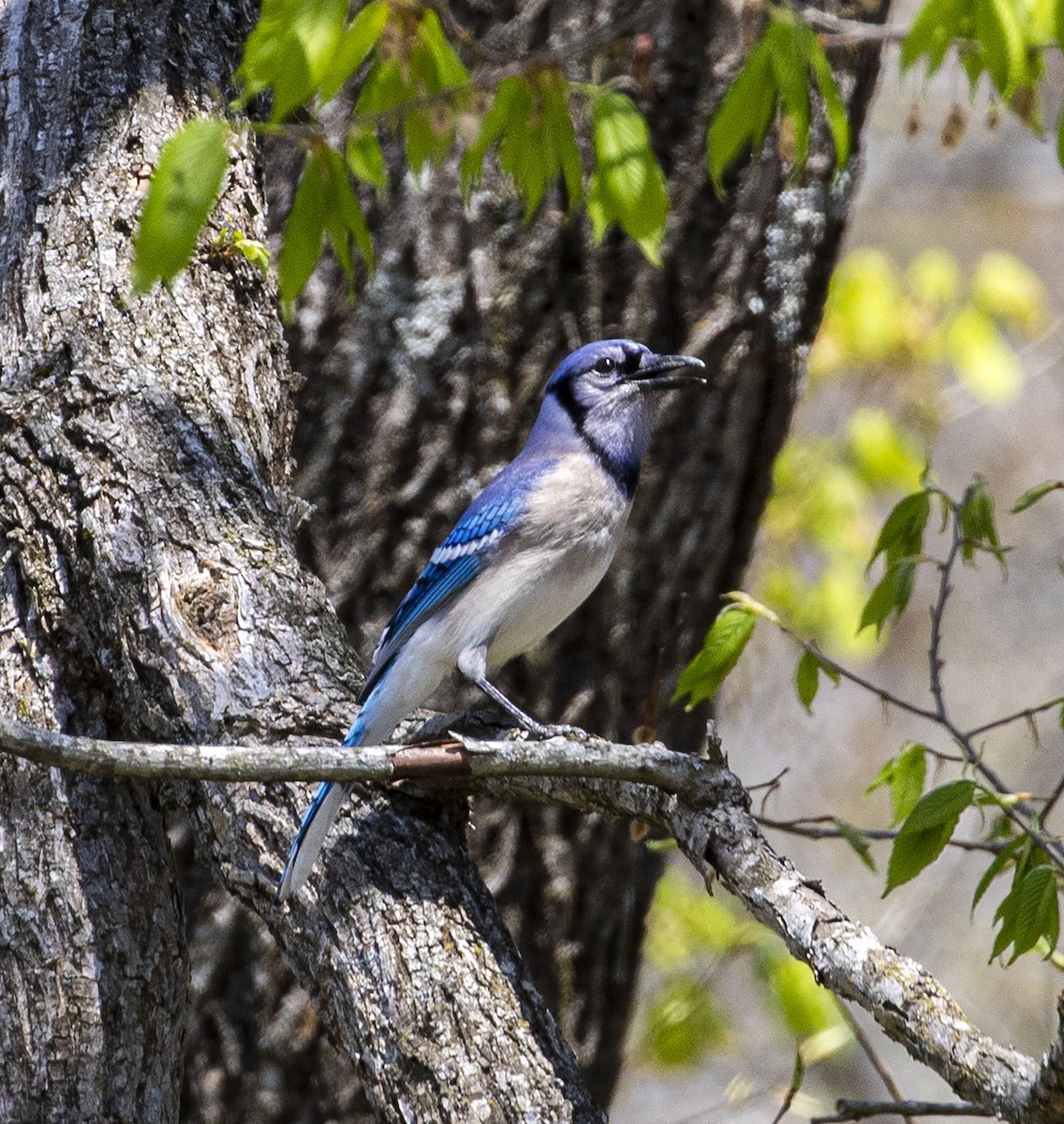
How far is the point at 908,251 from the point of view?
31.9ft

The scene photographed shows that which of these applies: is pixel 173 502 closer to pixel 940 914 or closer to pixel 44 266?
pixel 44 266

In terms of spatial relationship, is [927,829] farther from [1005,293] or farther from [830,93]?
[1005,293]

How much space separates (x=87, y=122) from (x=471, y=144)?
→ 784mm

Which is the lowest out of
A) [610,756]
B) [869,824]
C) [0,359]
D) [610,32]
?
[869,824]

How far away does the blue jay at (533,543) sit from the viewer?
306 centimetres

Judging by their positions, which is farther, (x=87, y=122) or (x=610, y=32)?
(x=87, y=122)

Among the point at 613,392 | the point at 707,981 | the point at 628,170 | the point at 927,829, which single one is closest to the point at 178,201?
the point at 628,170

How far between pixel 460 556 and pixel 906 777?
111 centimetres

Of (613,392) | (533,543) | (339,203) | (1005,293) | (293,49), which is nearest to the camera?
(293,49)

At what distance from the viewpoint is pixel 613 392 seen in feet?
10.9

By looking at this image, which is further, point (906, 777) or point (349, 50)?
point (906, 777)

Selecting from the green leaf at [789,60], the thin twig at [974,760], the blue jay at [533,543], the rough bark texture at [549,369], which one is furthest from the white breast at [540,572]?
the green leaf at [789,60]

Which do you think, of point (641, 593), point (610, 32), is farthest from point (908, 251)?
point (610, 32)

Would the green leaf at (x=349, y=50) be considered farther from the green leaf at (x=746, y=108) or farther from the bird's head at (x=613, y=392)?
the bird's head at (x=613, y=392)
